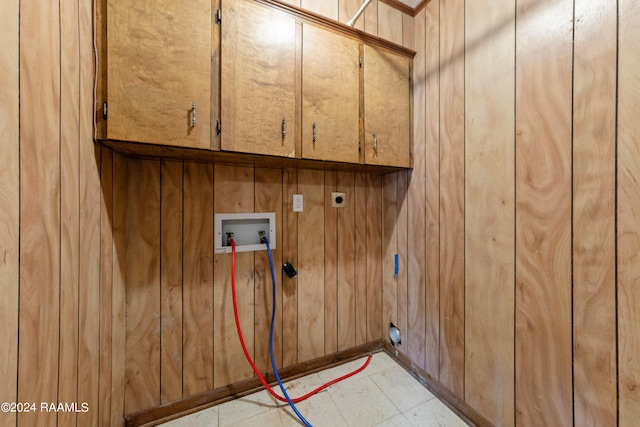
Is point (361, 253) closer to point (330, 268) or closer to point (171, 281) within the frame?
point (330, 268)

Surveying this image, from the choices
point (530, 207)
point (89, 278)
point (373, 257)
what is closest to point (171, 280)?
point (89, 278)

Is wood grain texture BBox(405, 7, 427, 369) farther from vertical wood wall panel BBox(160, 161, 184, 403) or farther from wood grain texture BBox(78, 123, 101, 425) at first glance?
wood grain texture BBox(78, 123, 101, 425)

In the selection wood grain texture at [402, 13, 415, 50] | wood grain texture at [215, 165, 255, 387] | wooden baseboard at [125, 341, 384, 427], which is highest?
wood grain texture at [402, 13, 415, 50]

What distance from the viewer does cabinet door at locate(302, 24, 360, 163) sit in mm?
1260

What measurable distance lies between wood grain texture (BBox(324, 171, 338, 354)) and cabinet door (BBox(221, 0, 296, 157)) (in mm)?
507

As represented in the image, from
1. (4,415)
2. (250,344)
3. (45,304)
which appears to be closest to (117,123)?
(45,304)

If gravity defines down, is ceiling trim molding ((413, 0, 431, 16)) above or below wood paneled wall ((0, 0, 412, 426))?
above

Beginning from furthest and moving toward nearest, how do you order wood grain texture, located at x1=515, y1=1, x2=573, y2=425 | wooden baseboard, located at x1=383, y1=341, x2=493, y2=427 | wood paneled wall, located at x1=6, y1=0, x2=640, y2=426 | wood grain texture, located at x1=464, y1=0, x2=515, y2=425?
wooden baseboard, located at x1=383, y1=341, x2=493, y2=427 < wood grain texture, located at x1=464, y1=0, x2=515, y2=425 < wood grain texture, located at x1=515, y1=1, x2=573, y2=425 < wood paneled wall, located at x1=6, y1=0, x2=640, y2=426

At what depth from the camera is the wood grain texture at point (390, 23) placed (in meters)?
1.56

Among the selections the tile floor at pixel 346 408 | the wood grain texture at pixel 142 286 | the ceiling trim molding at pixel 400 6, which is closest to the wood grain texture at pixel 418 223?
the ceiling trim molding at pixel 400 6

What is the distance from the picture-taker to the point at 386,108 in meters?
1.48

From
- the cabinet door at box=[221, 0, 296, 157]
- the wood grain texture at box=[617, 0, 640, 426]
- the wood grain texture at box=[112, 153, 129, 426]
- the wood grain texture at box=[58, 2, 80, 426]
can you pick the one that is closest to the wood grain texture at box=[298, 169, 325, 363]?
the cabinet door at box=[221, 0, 296, 157]

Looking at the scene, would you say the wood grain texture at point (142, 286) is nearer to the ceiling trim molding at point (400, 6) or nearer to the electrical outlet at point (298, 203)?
the electrical outlet at point (298, 203)

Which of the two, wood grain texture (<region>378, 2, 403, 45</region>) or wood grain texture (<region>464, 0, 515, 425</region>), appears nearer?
wood grain texture (<region>464, 0, 515, 425</region>)
